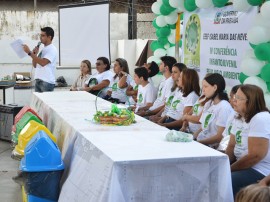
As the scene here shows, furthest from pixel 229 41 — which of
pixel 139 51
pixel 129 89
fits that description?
pixel 139 51

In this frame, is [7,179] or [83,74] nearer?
[7,179]

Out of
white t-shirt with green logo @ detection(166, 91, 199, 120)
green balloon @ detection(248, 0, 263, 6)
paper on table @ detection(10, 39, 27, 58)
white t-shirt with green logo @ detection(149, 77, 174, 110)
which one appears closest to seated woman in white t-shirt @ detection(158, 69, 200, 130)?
white t-shirt with green logo @ detection(166, 91, 199, 120)

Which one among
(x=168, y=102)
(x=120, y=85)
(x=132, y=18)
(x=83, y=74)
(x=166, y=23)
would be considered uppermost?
(x=132, y=18)

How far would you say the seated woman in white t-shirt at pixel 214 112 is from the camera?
427 centimetres

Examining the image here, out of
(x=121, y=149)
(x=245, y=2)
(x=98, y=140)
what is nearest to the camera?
(x=121, y=149)

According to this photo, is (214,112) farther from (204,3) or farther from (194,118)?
(204,3)

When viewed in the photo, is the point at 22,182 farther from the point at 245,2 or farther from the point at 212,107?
the point at 245,2

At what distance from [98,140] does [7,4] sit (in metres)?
13.4

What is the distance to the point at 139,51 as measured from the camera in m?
11.9

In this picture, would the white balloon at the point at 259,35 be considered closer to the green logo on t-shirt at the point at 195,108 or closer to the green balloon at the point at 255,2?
the green balloon at the point at 255,2

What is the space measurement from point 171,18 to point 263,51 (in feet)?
Answer: 9.83

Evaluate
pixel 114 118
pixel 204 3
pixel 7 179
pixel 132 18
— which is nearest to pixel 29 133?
pixel 114 118

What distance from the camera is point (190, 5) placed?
6.48 m

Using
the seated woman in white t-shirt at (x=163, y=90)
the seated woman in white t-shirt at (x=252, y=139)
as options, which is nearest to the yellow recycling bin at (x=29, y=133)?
the seated woman in white t-shirt at (x=252, y=139)
